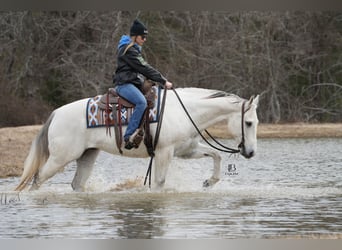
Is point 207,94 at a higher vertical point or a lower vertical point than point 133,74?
lower

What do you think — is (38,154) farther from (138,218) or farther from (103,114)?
(138,218)

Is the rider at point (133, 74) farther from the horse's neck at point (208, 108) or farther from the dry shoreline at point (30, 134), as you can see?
the dry shoreline at point (30, 134)

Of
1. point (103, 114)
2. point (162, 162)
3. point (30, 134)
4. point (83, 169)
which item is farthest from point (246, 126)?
point (30, 134)

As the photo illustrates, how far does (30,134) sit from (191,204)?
279 centimetres

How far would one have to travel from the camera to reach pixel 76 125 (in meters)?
8.12

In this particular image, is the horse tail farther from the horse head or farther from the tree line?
the horse head

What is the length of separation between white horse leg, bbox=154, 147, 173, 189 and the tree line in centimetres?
114

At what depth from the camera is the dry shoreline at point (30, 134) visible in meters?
9.51

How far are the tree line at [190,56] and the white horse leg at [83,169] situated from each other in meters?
0.81

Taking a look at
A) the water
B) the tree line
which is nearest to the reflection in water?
the water

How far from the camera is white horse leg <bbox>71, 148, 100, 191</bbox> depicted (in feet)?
26.8

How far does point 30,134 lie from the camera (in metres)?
9.98

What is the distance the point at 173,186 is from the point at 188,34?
4.69 feet
